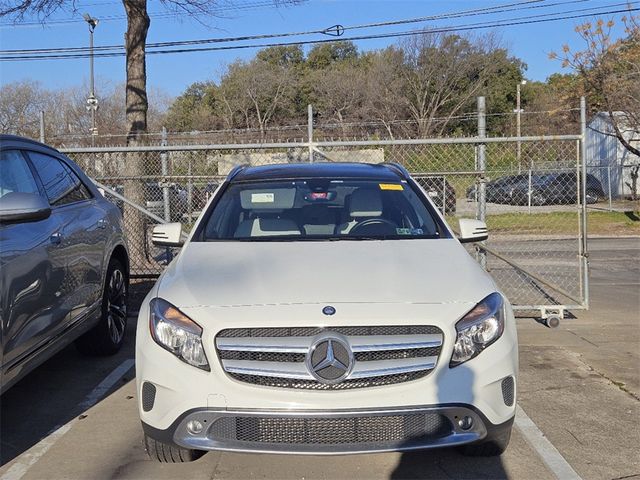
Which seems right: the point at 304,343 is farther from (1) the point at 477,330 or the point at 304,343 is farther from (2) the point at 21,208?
(2) the point at 21,208

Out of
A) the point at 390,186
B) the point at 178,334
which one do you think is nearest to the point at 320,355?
the point at 178,334

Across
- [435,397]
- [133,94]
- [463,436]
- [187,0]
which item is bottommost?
[463,436]

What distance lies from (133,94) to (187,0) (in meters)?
2.12

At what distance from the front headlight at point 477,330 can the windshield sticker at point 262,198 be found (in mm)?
1915

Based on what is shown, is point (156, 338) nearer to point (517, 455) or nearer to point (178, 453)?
point (178, 453)

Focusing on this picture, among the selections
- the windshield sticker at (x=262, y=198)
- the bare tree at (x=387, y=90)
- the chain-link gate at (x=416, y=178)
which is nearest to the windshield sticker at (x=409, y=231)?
the windshield sticker at (x=262, y=198)

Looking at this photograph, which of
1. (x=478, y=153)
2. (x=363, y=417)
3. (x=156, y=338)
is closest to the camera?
(x=363, y=417)

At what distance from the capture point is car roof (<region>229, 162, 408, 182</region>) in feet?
15.8

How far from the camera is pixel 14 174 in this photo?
14.0 ft

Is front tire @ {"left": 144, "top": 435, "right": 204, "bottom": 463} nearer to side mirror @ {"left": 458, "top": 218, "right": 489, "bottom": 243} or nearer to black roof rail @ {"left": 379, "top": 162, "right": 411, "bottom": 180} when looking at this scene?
side mirror @ {"left": 458, "top": 218, "right": 489, "bottom": 243}

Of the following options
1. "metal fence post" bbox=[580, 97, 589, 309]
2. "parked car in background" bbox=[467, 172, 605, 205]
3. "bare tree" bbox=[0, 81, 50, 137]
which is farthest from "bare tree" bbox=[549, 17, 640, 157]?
"bare tree" bbox=[0, 81, 50, 137]

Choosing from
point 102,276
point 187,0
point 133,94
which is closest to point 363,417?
point 102,276

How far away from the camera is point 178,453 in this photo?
338cm

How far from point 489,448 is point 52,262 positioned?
2928 millimetres
